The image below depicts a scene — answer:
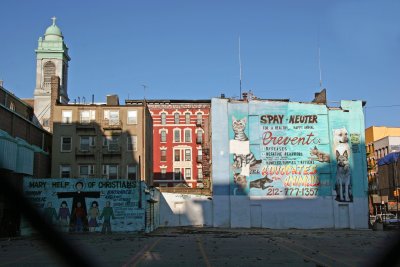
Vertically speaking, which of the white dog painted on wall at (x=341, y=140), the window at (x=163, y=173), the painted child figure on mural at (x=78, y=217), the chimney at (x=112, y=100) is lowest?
the painted child figure on mural at (x=78, y=217)

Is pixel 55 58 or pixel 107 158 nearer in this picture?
pixel 107 158

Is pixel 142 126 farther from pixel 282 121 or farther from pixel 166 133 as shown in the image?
pixel 166 133

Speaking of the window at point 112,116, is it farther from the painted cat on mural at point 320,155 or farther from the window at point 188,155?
the window at point 188,155

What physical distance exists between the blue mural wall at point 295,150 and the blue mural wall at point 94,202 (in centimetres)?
1522

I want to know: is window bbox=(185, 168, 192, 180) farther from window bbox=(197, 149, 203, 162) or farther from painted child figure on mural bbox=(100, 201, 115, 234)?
painted child figure on mural bbox=(100, 201, 115, 234)

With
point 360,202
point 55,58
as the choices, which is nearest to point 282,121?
point 360,202

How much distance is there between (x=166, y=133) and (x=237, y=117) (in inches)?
1206

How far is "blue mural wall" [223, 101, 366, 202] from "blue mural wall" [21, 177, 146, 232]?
15.2 metres

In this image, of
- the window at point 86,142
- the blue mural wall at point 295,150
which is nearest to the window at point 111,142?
the window at point 86,142

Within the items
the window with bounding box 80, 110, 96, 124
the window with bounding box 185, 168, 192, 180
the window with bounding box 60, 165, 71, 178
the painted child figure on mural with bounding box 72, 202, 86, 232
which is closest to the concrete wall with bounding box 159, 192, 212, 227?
the window with bounding box 60, 165, 71, 178

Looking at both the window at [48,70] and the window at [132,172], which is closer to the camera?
the window at [132,172]

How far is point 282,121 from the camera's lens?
172ft

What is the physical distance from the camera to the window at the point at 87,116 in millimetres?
57031

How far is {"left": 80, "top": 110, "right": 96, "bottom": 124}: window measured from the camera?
57.0 m
